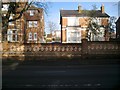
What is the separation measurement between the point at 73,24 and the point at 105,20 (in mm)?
9880

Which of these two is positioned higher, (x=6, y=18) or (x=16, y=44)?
(x=6, y=18)

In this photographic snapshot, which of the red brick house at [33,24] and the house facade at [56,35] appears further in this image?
the red brick house at [33,24]

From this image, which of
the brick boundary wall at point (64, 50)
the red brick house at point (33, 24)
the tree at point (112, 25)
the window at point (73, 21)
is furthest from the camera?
the window at point (73, 21)

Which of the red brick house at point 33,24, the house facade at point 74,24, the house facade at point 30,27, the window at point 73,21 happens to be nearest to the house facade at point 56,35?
the house facade at point 74,24

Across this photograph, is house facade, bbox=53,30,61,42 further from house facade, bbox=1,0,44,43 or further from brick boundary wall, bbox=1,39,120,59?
brick boundary wall, bbox=1,39,120,59

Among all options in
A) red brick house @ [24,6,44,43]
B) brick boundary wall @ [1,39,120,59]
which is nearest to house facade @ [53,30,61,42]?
red brick house @ [24,6,44,43]

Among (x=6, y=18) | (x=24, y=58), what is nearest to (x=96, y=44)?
(x=24, y=58)

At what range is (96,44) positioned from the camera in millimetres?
25484

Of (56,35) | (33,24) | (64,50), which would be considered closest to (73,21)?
(56,35)

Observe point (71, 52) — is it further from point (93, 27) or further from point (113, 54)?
point (93, 27)

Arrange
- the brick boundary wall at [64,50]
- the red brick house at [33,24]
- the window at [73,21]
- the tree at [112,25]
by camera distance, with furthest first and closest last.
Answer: the window at [73,21] → the red brick house at [33,24] → the tree at [112,25] → the brick boundary wall at [64,50]

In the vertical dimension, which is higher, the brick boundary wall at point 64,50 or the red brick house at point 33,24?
the red brick house at point 33,24

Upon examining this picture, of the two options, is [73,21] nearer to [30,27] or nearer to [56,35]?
[56,35]

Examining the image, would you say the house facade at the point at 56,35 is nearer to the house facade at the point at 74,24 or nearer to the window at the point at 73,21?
the house facade at the point at 74,24
